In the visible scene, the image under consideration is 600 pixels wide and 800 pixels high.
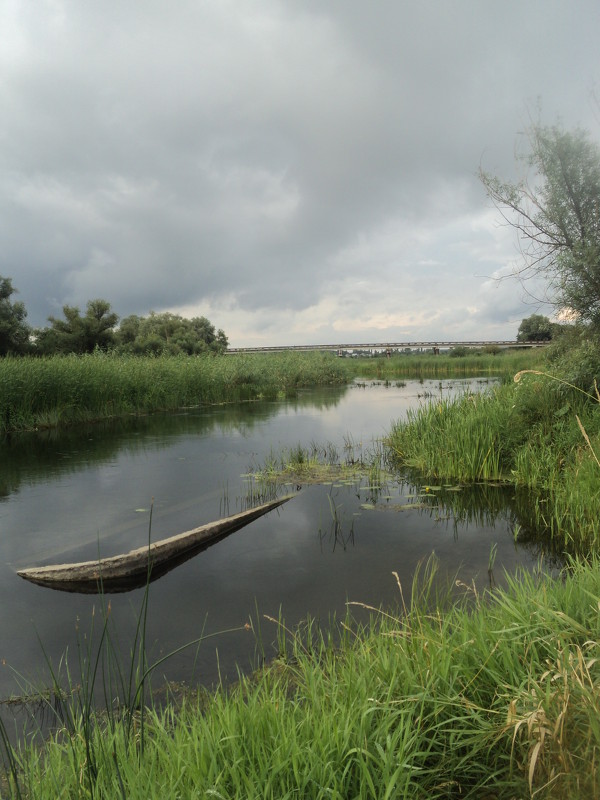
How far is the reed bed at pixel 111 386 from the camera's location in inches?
655

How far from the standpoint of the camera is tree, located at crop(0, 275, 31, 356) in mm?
31748

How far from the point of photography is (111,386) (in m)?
19.5

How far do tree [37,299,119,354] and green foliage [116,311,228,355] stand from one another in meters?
1.60

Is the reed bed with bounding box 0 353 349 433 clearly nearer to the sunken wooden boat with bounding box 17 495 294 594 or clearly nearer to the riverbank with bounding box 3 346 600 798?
the sunken wooden boat with bounding box 17 495 294 594

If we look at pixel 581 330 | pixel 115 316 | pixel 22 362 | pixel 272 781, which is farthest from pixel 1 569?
pixel 115 316

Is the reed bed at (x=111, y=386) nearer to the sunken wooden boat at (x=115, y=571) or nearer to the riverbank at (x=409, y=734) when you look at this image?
the sunken wooden boat at (x=115, y=571)

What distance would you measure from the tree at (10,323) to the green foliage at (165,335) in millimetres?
6770

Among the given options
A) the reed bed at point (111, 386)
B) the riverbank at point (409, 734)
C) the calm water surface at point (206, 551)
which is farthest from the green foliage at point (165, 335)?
the riverbank at point (409, 734)

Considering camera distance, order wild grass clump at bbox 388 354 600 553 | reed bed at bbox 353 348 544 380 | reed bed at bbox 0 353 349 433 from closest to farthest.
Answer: wild grass clump at bbox 388 354 600 553
reed bed at bbox 0 353 349 433
reed bed at bbox 353 348 544 380

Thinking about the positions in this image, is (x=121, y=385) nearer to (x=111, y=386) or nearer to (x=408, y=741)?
(x=111, y=386)

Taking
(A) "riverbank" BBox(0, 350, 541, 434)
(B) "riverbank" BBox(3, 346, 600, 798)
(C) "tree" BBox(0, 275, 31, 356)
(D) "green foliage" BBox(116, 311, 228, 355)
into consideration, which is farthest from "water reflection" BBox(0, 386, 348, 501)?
(D) "green foliage" BBox(116, 311, 228, 355)

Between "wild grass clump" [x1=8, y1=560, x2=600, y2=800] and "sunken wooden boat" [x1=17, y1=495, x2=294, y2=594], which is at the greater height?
"wild grass clump" [x1=8, y1=560, x2=600, y2=800]

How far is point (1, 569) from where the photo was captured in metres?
6.40

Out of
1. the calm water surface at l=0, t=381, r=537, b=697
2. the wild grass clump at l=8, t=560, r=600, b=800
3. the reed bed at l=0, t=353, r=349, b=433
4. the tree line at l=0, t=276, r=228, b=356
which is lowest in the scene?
the calm water surface at l=0, t=381, r=537, b=697
